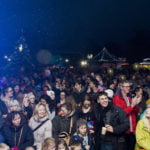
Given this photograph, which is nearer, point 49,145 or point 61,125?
point 49,145

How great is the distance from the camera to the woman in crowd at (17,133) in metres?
4.55

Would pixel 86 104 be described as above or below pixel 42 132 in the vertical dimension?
above

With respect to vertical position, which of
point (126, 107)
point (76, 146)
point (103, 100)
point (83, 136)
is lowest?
point (76, 146)

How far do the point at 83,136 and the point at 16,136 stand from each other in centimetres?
135

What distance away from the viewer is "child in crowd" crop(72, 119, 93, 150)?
14.9 ft

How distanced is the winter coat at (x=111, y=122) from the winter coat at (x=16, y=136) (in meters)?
1.42

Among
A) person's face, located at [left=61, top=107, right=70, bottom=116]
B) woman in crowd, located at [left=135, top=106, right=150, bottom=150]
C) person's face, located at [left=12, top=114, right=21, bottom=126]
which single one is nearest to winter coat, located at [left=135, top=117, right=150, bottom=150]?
woman in crowd, located at [left=135, top=106, right=150, bottom=150]

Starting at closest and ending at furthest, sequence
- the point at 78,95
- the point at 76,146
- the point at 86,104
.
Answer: the point at 76,146, the point at 86,104, the point at 78,95

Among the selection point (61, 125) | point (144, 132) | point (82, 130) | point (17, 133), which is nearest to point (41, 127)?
point (61, 125)

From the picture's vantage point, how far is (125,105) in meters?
5.52

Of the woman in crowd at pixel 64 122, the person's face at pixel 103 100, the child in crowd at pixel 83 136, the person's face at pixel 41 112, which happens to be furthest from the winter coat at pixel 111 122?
the person's face at pixel 41 112

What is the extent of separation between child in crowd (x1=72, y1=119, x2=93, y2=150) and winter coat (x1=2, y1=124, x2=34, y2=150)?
924 millimetres

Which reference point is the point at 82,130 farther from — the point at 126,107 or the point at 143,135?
the point at 126,107

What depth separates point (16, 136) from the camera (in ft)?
15.0
